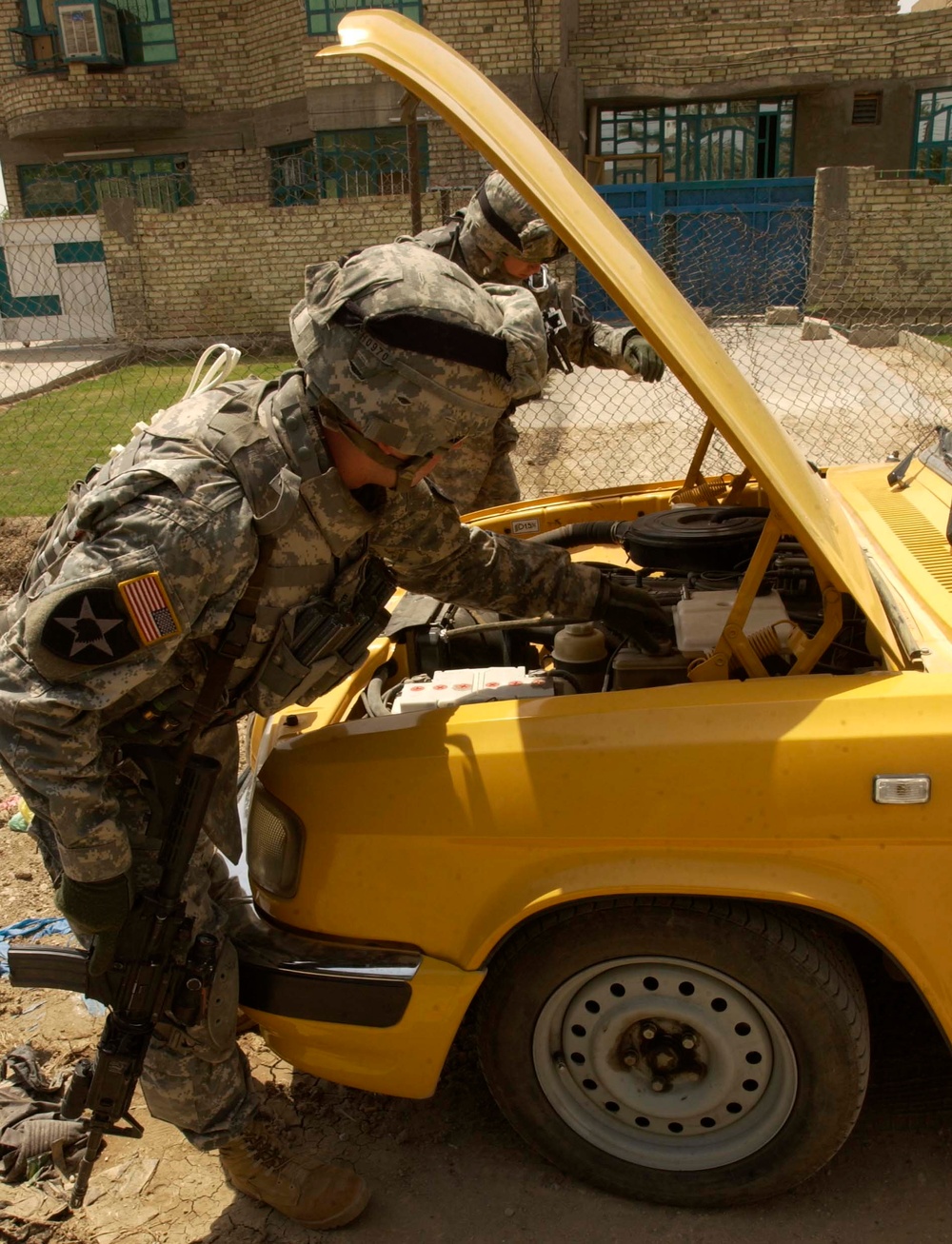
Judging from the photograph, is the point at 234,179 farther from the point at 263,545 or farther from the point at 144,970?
the point at 144,970

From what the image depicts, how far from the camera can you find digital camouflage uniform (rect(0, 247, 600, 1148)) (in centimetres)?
174

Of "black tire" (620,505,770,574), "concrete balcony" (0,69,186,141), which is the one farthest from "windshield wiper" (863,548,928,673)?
"concrete balcony" (0,69,186,141)

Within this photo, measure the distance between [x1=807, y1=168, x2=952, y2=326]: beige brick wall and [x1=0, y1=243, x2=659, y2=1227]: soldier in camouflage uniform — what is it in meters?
15.6

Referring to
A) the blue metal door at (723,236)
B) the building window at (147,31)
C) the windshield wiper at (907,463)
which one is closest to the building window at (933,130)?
the blue metal door at (723,236)

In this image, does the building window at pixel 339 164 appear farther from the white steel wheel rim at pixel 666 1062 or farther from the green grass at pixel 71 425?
the white steel wheel rim at pixel 666 1062

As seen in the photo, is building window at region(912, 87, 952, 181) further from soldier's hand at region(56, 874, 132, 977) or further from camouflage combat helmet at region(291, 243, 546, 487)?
soldier's hand at region(56, 874, 132, 977)

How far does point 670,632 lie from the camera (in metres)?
2.51

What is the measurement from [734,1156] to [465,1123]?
664mm

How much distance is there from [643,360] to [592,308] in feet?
19.4

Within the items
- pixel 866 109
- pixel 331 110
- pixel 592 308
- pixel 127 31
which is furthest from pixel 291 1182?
pixel 127 31

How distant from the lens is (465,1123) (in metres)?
2.42

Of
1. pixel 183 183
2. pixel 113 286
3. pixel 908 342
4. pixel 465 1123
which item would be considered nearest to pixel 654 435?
pixel 908 342

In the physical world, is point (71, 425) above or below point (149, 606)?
below

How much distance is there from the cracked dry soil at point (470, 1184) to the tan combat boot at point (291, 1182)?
0.06 meters
